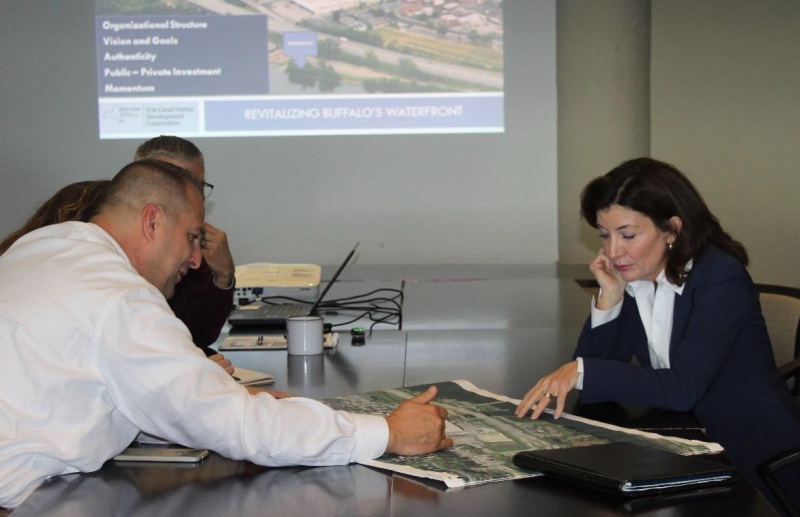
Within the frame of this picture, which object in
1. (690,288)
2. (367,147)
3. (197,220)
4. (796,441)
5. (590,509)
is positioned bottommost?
(796,441)

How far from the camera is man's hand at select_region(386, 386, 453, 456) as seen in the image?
5.04ft

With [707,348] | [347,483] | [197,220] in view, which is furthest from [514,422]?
[197,220]

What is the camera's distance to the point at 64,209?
2020 mm

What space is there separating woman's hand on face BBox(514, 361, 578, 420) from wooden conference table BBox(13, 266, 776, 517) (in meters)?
0.08

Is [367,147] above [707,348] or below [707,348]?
above

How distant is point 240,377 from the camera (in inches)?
88.7

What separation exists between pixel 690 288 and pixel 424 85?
384 centimetres

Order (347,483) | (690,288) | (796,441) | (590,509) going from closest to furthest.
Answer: (590,509) → (347,483) → (796,441) → (690,288)

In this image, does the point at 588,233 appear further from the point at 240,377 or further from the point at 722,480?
the point at 722,480

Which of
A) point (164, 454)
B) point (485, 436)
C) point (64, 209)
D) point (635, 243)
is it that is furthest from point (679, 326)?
point (64, 209)

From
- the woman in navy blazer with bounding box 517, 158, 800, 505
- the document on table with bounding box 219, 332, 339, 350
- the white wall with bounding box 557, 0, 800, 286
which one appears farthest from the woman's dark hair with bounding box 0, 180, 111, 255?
the white wall with bounding box 557, 0, 800, 286

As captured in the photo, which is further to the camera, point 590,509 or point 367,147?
point 367,147

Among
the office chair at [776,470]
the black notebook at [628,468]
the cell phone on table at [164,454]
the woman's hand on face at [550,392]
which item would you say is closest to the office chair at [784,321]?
the office chair at [776,470]

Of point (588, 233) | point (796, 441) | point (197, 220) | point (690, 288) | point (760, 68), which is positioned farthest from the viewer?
point (588, 233)
